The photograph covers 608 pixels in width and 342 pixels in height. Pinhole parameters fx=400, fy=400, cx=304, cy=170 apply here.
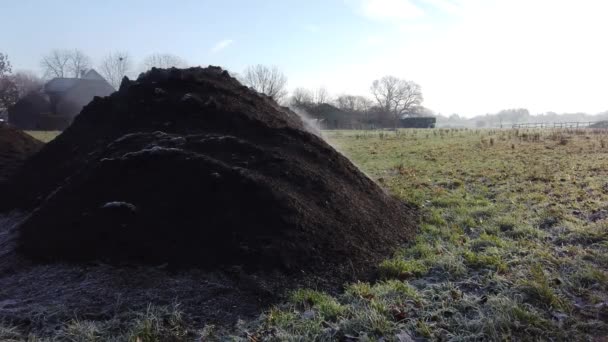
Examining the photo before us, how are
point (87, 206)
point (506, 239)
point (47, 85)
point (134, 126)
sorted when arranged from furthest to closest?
1. point (47, 85)
2. point (134, 126)
3. point (506, 239)
4. point (87, 206)

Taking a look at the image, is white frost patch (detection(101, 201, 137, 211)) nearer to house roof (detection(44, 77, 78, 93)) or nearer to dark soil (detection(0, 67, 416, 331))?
dark soil (detection(0, 67, 416, 331))

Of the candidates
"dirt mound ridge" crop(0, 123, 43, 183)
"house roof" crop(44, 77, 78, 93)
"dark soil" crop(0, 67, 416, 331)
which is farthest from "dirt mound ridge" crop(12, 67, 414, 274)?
"house roof" crop(44, 77, 78, 93)

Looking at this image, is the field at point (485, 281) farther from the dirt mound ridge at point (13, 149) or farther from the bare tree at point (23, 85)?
the bare tree at point (23, 85)

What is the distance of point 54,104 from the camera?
4416 cm

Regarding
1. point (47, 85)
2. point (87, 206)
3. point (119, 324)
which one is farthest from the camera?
point (47, 85)

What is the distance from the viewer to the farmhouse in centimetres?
3856

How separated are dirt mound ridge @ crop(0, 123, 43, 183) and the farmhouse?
30.2 m

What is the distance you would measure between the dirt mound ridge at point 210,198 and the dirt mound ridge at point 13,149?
2384 mm

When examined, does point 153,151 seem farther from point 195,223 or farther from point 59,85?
point 59,85

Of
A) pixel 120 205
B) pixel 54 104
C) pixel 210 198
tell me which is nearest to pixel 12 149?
pixel 120 205

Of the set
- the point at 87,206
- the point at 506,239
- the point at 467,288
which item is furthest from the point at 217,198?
the point at 506,239

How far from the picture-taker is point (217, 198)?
169 inches

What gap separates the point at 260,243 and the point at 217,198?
→ 2.54ft

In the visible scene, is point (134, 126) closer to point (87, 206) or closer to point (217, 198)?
point (87, 206)
